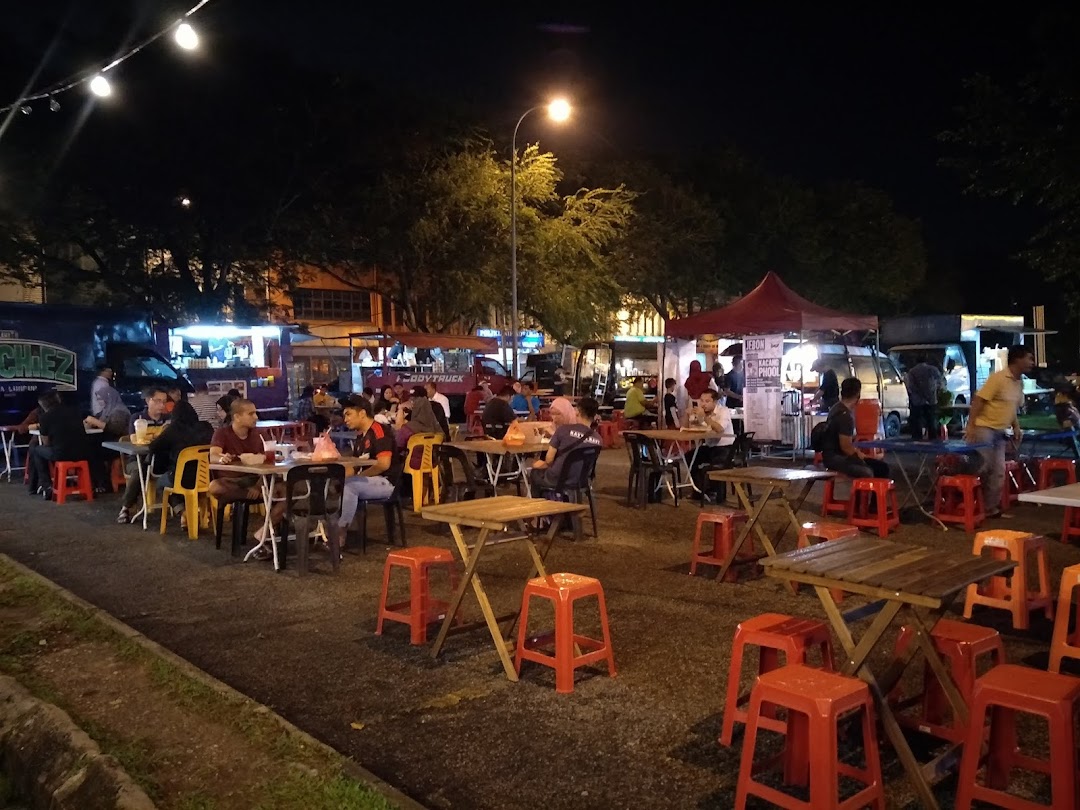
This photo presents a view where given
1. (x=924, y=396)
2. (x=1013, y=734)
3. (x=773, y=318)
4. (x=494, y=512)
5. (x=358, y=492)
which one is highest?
(x=773, y=318)

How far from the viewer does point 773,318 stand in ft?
43.8

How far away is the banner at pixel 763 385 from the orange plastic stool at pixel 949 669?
35.1ft

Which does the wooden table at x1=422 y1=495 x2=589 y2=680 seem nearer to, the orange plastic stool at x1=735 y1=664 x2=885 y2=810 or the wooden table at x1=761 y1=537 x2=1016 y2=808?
the wooden table at x1=761 y1=537 x2=1016 y2=808

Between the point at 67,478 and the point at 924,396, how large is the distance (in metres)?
13.6

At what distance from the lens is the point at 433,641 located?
5648 millimetres

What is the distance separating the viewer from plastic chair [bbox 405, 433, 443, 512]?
10211 millimetres

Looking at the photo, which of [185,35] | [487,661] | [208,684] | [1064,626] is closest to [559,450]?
[487,661]

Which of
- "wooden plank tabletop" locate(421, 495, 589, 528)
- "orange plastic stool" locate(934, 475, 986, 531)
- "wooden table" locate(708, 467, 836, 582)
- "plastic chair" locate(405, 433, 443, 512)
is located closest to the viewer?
"wooden plank tabletop" locate(421, 495, 589, 528)

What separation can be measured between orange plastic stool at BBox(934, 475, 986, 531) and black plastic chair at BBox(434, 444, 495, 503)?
459 cm

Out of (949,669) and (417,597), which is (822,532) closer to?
(949,669)

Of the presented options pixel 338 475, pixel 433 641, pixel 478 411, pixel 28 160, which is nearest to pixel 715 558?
pixel 433 641

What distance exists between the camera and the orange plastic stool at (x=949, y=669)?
3893mm

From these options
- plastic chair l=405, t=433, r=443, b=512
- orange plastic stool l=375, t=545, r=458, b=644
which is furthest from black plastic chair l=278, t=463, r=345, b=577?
plastic chair l=405, t=433, r=443, b=512

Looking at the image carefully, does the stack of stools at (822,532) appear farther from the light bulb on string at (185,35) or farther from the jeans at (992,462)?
the light bulb on string at (185,35)
